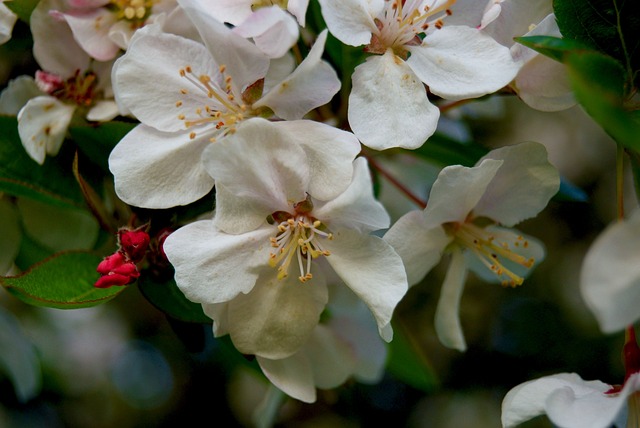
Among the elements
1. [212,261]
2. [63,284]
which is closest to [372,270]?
[212,261]

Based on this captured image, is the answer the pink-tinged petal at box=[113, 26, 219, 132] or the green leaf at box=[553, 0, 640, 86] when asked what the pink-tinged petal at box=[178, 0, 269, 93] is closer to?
the pink-tinged petal at box=[113, 26, 219, 132]

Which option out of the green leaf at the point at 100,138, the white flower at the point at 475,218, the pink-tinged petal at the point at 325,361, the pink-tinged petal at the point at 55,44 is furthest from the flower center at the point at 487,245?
the pink-tinged petal at the point at 55,44


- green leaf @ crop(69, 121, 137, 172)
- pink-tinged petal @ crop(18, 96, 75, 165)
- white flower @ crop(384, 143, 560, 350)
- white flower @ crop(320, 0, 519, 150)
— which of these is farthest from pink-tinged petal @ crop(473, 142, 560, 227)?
pink-tinged petal @ crop(18, 96, 75, 165)

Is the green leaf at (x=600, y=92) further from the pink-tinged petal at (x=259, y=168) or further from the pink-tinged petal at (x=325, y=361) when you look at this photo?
the pink-tinged petal at (x=325, y=361)

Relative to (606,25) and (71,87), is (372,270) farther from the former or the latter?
(71,87)

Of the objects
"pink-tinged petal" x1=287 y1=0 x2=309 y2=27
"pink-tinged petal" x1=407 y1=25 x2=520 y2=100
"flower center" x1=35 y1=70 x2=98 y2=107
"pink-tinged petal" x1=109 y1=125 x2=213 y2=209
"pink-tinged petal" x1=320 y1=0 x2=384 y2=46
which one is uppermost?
"pink-tinged petal" x1=287 y1=0 x2=309 y2=27

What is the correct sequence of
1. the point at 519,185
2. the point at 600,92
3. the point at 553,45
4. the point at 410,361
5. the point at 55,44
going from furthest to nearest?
the point at 410,361 → the point at 55,44 → the point at 519,185 → the point at 553,45 → the point at 600,92
